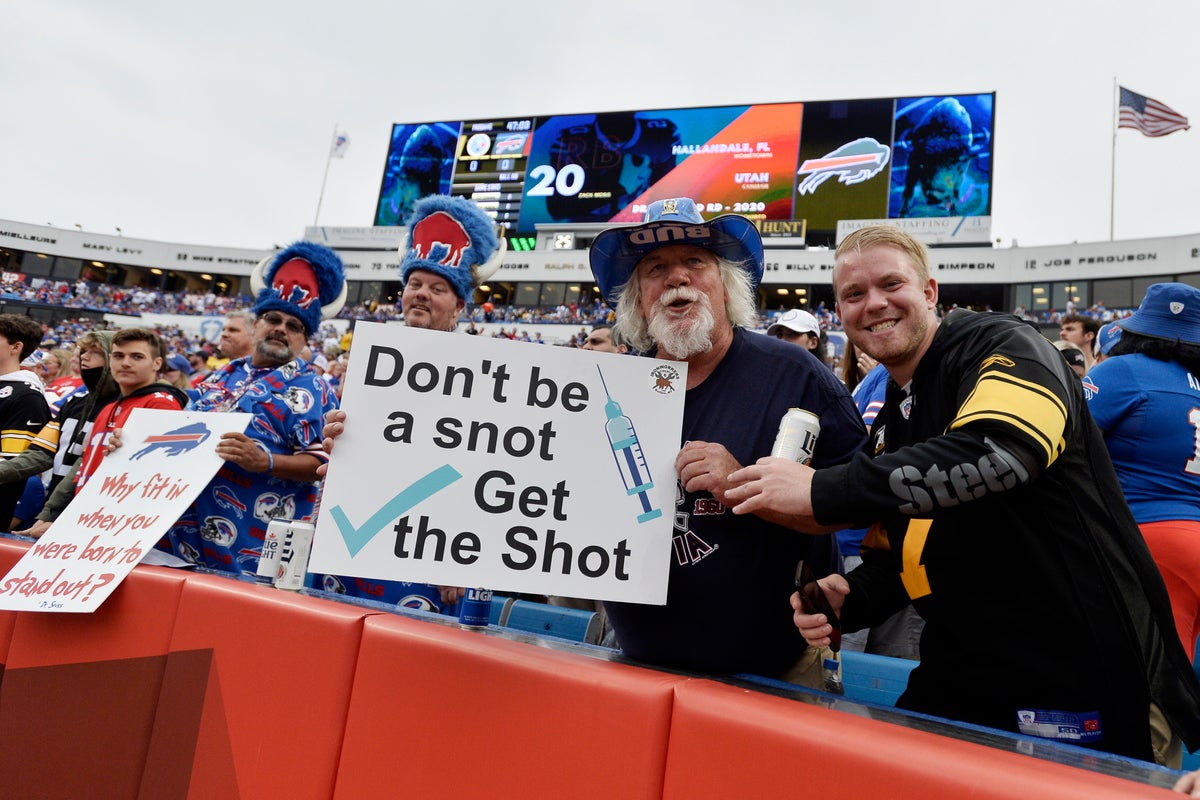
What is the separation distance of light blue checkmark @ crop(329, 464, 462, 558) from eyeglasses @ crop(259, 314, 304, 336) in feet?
6.57

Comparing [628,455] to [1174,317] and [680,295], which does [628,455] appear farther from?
[1174,317]

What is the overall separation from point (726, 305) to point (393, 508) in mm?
1089

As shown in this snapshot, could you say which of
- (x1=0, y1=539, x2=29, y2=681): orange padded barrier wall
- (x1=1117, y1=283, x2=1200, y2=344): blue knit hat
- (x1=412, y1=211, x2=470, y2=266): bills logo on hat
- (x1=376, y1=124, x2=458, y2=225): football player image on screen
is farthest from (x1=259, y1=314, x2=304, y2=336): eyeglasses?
(x1=376, y1=124, x2=458, y2=225): football player image on screen

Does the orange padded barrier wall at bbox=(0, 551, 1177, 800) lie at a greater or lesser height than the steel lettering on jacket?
lesser

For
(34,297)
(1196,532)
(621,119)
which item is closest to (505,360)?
(1196,532)

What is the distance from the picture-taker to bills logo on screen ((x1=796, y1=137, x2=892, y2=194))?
28.0m

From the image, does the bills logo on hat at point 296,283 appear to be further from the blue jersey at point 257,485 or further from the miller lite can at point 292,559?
the miller lite can at point 292,559

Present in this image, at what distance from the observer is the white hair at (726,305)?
1.97 metres

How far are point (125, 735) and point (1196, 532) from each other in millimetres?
3282

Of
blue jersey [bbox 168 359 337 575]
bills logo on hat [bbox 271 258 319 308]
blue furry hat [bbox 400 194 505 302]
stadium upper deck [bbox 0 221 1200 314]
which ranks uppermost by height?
stadium upper deck [bbox 0 221 1200 314]

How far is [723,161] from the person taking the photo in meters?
30.2

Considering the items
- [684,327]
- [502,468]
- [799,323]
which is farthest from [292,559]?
[799,323]

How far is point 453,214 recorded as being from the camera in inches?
119

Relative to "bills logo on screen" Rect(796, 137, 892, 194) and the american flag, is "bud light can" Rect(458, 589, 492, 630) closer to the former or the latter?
the american flag
